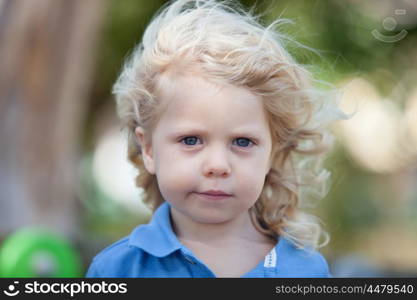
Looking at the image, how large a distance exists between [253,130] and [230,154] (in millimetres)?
87

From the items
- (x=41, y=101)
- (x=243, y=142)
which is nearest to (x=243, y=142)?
(x=243, y=142)

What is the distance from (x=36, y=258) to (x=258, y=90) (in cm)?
303

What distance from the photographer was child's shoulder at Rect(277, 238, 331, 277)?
72.1 inches

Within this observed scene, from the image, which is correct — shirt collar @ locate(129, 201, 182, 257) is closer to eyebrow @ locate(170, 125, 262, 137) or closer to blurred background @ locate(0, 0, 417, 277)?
eyebrow @ locate(170, 125, 262, 137)

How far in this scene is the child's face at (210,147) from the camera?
5.48 feet

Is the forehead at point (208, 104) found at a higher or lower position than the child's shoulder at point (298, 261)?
higher

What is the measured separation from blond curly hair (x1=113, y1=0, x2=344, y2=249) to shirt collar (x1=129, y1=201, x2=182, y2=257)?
163 millimetres

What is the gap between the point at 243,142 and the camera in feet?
5.63

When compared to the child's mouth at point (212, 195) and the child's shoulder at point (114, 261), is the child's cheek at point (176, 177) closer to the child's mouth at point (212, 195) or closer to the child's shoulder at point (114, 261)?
the child's mouth at point (212, 195)

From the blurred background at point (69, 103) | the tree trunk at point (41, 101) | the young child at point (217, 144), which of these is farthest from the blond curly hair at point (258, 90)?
the tree trunk at point (41, 101)

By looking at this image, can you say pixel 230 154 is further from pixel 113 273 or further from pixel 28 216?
pixel 28 216

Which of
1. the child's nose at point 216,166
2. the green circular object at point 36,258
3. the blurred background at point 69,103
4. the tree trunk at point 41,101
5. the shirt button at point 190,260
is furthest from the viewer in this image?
the tree trunk at point 41,101

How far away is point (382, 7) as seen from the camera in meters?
4.34

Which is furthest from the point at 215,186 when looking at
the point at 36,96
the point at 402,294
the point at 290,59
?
the point at 36,96
